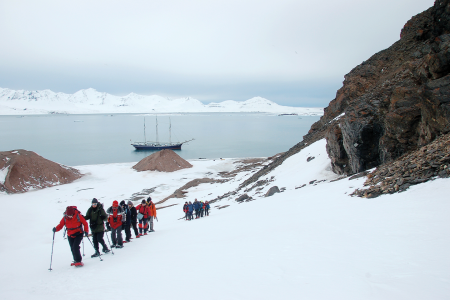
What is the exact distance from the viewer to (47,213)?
778 inches

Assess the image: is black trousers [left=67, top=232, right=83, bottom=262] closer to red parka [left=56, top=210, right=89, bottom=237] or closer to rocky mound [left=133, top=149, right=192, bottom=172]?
red parka [left=56, top=210, right=89, bottom=237]

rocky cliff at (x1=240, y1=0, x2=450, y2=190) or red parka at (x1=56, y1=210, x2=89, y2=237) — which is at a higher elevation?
rocky cliff at (x1=240, y1=0, x2=450, y2=190)

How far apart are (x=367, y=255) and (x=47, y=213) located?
22.5 metres

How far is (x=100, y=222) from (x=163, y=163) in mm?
32047

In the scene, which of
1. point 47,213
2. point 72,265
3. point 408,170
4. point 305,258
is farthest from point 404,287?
point 47,213

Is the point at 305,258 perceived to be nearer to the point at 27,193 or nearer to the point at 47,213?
the point at 47,213

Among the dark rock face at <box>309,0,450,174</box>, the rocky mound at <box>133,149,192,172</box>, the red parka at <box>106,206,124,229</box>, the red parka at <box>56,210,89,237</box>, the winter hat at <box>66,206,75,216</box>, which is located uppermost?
the dark rock face at <box>309,0,450,174</box>

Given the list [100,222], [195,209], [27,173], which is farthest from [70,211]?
[27,173]

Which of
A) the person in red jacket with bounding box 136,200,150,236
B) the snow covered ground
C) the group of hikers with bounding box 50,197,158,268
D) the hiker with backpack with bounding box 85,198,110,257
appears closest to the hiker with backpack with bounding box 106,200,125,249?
the group of hikers with bounding box 50,197,158,268

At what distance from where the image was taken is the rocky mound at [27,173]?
88.7 ft

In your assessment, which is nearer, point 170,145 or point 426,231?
point 426,231

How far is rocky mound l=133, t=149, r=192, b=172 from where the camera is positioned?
37.6m

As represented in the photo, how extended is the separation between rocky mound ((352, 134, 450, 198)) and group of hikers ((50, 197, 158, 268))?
7.26m

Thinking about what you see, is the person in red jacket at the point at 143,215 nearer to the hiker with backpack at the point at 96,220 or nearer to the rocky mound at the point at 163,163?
the hiker with backpack at the point at 96,220
